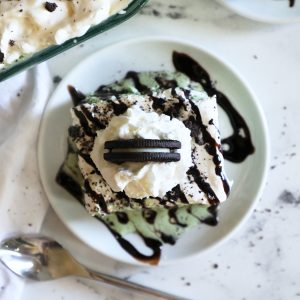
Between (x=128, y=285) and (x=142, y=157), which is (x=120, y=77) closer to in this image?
(x=142, y=157)

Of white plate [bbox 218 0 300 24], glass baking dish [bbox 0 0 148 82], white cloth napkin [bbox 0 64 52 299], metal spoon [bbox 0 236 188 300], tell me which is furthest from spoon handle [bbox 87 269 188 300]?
white plate [bbox 218 0 300 24]

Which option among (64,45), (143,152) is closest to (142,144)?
(143,152)

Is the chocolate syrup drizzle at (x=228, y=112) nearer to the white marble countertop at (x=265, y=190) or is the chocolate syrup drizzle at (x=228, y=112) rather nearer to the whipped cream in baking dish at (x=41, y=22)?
the white marble countertop at (x=265, y=190)

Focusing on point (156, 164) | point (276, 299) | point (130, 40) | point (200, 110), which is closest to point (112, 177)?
point (156, 164)

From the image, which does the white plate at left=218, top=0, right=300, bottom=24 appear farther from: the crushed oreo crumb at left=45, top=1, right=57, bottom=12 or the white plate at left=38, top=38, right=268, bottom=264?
the crushed oreo crumb at left=45, top=1, right=57, bottom=12

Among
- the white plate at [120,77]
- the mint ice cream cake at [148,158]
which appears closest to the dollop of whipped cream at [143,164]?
Result: the mint ice cream cake at [148,158]

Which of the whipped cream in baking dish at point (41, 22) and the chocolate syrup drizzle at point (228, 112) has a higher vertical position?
the whipped cream in baking dish at point (41, 22)
